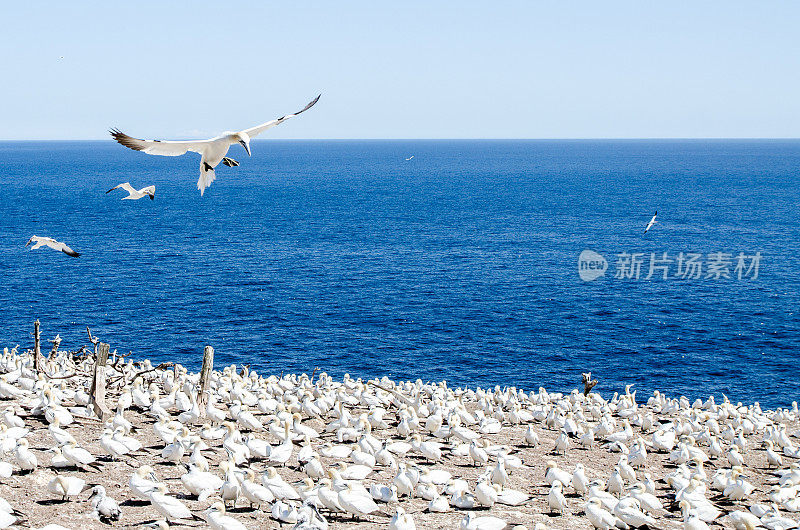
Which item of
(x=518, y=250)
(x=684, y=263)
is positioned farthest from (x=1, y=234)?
(x=684, y=263)

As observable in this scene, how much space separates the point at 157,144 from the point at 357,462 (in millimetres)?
10553

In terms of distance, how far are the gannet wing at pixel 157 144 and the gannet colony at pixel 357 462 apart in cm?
726

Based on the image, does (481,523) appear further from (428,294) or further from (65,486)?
(428,294)

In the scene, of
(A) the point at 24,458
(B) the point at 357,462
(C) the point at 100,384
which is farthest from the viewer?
(C) the point at 100,384

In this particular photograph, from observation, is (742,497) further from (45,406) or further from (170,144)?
(45,406)

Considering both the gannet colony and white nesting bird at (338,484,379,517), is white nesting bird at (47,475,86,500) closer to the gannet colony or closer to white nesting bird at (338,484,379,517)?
the gannet colony

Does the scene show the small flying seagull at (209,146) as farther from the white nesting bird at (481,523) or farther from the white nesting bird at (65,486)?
the white nesting bird at (481,523)

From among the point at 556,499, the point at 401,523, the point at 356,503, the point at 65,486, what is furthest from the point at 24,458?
the point at 556,499

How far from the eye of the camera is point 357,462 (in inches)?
853

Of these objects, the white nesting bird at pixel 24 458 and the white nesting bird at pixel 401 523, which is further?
the white nesting bird at pixel 24 458

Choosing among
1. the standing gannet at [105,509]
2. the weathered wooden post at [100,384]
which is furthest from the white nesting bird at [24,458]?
the weathered wooden post at [100,384]

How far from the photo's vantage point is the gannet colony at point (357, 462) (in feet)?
58.7

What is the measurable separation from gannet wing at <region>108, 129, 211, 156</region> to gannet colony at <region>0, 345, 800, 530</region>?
726cm

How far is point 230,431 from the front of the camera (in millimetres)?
22312
